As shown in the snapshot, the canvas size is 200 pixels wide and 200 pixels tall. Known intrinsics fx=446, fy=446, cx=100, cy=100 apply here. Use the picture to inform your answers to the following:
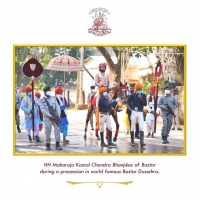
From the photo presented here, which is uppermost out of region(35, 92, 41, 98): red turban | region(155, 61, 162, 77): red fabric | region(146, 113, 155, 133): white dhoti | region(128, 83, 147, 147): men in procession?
region(155, 61, 162, 77): red fabric

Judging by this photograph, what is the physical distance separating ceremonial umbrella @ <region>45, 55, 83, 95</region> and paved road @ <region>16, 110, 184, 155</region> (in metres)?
0.69

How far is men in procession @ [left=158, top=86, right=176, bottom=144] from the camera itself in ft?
23.7

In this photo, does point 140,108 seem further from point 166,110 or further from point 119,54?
point 119,54

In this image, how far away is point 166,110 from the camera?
725 centimetres

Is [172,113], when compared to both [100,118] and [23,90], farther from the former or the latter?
[23,90]

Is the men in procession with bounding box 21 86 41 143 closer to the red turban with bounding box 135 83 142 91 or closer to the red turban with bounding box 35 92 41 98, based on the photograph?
the red turban with bounding box 35 92 41 98

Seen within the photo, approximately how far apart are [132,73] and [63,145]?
1.59 meters

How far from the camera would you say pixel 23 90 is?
713cm

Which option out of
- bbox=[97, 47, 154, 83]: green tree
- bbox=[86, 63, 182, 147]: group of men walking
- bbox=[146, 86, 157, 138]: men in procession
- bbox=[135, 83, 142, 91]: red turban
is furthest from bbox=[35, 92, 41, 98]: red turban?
bbox=[146, 86, 157, 138]: men in procession
